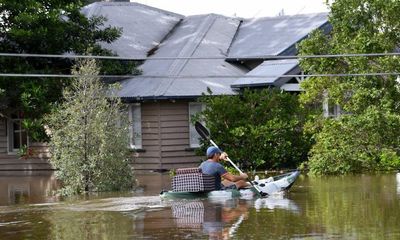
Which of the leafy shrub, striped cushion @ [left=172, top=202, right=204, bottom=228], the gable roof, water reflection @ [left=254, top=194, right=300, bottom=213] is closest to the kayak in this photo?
water reflection @ [left=254, top=194, right=300, bottom=213]

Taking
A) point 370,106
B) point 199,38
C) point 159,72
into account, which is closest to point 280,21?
point 199,38

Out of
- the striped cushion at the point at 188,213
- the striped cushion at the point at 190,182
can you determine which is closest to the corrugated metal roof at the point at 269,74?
the striped cushion at the point at 190,182

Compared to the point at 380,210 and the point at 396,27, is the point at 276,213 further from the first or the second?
the point at 396,27

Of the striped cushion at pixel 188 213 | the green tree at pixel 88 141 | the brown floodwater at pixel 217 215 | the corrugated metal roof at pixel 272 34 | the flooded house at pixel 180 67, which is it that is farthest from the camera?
the corrugated metal roof at pixel 272 34

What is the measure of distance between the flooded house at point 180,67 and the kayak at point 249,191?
7650mm

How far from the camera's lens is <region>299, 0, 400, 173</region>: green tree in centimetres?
2606

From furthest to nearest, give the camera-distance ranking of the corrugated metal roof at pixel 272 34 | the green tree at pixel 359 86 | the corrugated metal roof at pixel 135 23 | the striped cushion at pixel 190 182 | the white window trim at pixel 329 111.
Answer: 1. the corrugated metal roof at pixel 135 23
2. the corrugated metal roof at pixel 272 34
3. the white window trim at pixel 329 111
4. the green tree at pixel 359 86
5. the striped cushion at pixel 190 182

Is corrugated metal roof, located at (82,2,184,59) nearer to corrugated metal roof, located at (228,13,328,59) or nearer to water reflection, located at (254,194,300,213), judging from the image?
corrugated metal roof, located at (228,13,328,59)

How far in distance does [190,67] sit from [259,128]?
5.33 m

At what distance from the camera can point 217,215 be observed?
55.0 feet

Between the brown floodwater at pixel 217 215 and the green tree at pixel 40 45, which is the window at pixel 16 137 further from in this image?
the brown floodwater at pixel 217 215

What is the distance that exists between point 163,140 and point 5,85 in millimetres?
6177

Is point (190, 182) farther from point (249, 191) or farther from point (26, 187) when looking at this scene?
point (26, 187)

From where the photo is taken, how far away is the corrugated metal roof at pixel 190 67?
31984mm
